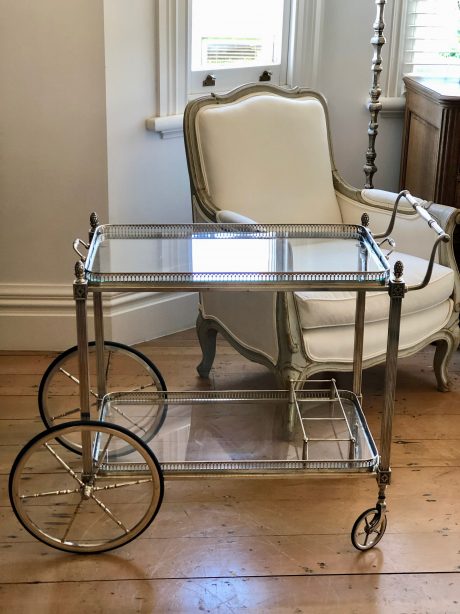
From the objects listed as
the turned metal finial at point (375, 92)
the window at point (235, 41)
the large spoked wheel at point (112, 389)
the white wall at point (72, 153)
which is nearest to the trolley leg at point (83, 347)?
the large spoked wheel at point (112, 389)

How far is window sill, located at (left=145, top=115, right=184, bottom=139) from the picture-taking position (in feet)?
10.2

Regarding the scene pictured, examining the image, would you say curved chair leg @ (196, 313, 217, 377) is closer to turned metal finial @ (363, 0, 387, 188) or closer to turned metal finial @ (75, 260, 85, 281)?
turned metal finial @ (363, 0, 387, 188)

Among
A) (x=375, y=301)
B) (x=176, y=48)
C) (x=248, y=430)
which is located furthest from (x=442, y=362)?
(x=176, y=48)

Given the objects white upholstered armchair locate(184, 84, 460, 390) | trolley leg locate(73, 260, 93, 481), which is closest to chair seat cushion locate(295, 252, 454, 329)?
white upholstered armchair locate(184, 84, 460, 390)

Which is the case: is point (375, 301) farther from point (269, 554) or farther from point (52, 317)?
point (52, 317)

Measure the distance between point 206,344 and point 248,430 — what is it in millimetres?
730

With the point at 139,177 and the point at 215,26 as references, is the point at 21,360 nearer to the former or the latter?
the point at 139,177

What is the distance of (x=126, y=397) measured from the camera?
241 cm

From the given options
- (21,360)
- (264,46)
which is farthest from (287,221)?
(21,360)

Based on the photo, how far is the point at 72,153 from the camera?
3.03 metres

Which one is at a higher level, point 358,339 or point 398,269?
point 398,269

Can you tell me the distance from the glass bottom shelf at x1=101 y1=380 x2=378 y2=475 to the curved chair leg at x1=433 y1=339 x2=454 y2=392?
58 centimetres

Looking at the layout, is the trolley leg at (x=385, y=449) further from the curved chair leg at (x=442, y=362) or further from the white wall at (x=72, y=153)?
the white wall at (x=72, y=153)

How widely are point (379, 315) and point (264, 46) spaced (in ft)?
4.33
